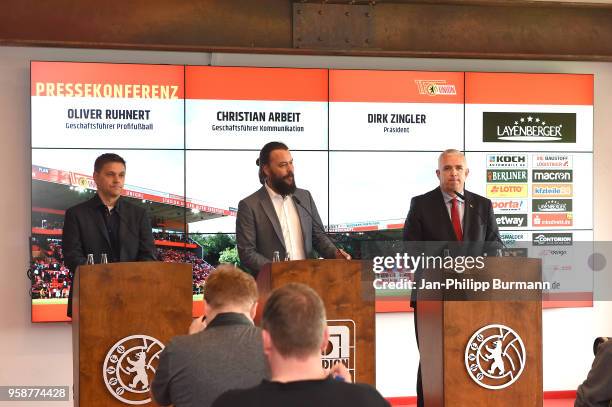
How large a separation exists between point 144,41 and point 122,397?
2510 mm

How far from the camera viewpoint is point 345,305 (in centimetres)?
423

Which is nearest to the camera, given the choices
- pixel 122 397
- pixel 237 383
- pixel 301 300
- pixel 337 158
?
pixel 301 300

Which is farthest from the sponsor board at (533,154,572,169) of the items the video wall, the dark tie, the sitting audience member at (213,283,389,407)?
the sitting audience member at (213,283,389,407)

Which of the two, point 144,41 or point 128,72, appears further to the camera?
point 128,72

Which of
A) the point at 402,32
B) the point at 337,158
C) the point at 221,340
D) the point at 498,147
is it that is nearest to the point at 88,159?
the point at 337,158

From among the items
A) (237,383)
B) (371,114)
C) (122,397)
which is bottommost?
(122,397)

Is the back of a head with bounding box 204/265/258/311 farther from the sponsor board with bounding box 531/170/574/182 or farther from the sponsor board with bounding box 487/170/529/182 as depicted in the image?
the sponsor board with bounding box 531/170/574/182

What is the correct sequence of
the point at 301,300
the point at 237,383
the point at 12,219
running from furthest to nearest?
the point at 12,219 < the point at 237,383 < the point at 301,300

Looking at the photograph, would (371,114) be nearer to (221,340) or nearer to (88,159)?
(88,159)

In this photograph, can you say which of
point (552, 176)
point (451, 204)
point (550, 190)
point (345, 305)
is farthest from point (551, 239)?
point (345, 305)

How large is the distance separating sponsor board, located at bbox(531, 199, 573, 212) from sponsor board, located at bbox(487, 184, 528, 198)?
115 millimetres

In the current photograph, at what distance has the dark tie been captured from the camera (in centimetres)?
505

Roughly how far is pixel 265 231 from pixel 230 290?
1915 millimetres

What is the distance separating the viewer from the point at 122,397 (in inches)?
160
